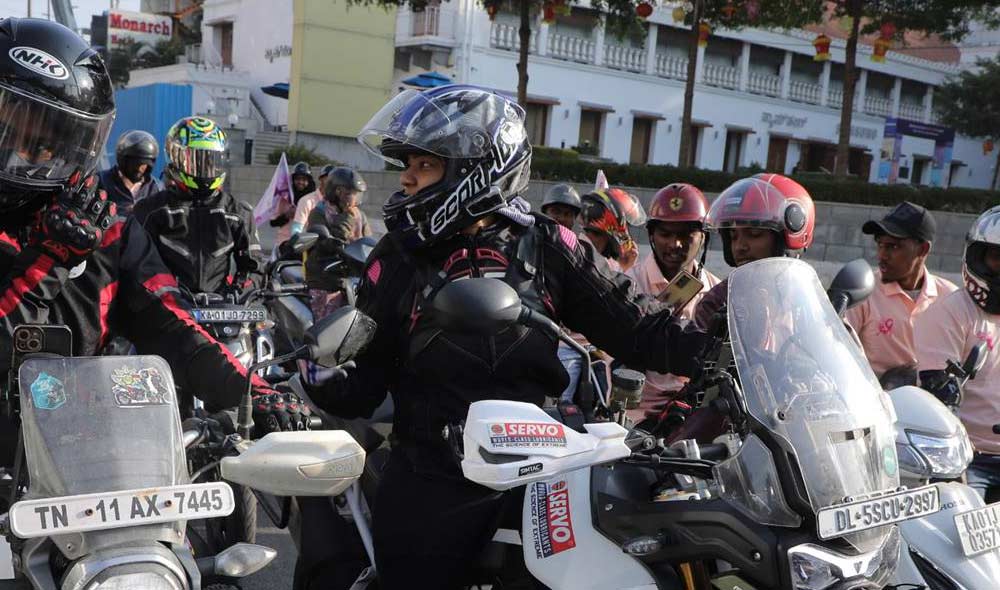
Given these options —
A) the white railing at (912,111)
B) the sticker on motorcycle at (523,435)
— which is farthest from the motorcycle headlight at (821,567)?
the white railing at (912,111)

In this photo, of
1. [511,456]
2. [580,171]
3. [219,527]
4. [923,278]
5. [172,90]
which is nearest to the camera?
[511,456]

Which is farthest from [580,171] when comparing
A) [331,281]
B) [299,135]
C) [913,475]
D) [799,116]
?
[799,116]

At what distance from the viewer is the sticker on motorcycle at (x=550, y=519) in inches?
101

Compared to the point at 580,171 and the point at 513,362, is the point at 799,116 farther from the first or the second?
the point at 513,362

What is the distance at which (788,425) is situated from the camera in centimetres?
230

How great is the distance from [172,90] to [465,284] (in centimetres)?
3424

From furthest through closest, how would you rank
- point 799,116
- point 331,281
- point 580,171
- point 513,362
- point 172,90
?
point 799,116 < point 172,90 < point 580,171 < point 331,281 < point 513,362

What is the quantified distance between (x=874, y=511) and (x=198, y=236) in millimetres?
6307

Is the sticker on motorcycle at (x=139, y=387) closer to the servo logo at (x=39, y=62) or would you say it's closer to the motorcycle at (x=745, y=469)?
the motorcycle at (x=745, y=469)

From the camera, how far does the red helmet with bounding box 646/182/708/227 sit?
5.79 meters

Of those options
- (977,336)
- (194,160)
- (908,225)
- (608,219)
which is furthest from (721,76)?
(977,336)

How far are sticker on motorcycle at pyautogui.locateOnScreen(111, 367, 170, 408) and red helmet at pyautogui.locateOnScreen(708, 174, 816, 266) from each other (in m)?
2.83

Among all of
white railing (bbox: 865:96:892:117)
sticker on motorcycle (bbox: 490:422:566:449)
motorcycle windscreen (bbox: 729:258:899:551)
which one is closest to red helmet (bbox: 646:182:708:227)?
motorcycle windscreen (bbox: 729:258:899:551)

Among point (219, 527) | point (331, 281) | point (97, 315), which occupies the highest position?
point (97, 315)
